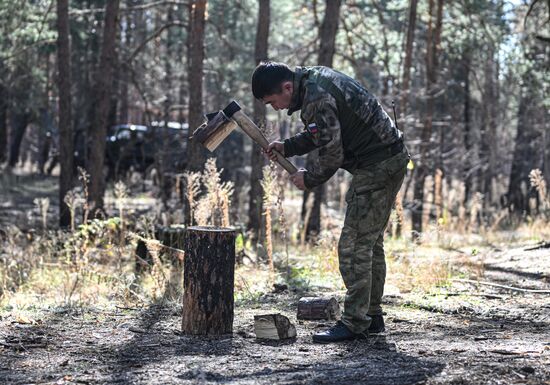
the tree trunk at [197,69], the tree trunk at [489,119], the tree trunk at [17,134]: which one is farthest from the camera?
the tree trunk at [17,134]

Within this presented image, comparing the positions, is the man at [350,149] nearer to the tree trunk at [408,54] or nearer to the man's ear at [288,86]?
the man's ear at [288,86]

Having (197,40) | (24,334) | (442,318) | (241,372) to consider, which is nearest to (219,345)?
(241,372)

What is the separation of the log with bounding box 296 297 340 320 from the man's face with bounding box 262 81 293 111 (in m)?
1.95

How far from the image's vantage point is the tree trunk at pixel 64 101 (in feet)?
49.1

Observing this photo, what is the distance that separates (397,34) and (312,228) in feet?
29.5

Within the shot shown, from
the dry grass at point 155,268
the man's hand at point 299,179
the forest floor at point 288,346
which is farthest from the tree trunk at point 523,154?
the man's hand at point 299,179

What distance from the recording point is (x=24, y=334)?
595 centimetres

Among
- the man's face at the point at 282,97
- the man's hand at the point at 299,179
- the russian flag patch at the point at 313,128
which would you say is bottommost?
the man's hand at the point at 299,179

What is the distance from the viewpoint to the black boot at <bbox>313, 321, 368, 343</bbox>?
559 cm

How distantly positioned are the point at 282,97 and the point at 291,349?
70.9 inches

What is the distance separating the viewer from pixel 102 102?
47.8 feet

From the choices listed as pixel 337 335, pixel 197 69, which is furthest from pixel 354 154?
pixel 197 69

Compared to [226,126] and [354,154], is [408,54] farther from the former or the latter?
[354,154]

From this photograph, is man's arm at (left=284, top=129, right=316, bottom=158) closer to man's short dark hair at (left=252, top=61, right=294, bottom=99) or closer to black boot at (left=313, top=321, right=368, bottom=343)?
man's short dark hair at (left=252, top=61, right=294, bottom=99)
